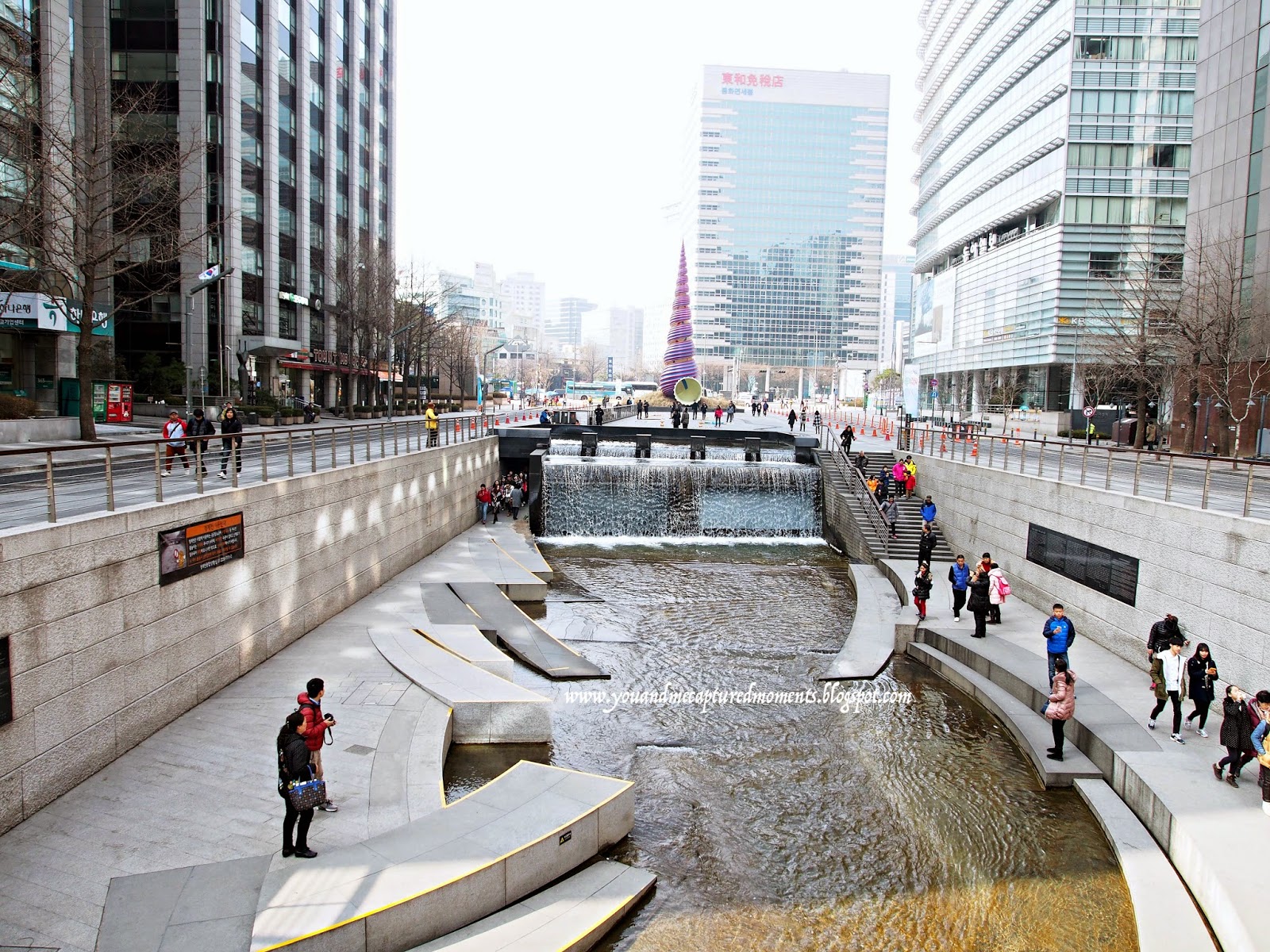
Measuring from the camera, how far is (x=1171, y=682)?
11.9 meters

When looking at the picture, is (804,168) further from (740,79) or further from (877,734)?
(877,734)

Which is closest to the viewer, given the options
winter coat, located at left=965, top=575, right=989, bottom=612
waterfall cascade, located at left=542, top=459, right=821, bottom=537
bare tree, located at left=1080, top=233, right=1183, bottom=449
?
winter coat, located at left=965, top=575, right=989, bottom=612

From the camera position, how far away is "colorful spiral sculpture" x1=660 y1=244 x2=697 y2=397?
68125 mm

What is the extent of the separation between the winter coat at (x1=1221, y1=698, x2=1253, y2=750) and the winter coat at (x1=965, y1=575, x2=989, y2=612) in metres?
6.83

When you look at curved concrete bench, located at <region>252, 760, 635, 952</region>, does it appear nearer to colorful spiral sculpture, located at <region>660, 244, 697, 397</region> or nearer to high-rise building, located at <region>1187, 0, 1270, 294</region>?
high-rise building, located at <region>1187, 0, 1270, 294</region>

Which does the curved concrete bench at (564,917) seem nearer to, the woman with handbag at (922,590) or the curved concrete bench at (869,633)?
the curved concrete bench at (869,633)

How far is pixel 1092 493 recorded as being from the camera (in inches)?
715

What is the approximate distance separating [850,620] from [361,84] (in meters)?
65.0

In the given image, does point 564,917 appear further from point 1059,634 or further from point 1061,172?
point 1061,172

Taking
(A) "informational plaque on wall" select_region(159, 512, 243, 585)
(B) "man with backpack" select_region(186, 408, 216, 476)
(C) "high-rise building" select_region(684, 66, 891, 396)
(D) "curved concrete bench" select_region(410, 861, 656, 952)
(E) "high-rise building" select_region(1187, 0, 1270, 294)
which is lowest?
(D) "curved concrete bench" select_region(410, 861, 656, 952)

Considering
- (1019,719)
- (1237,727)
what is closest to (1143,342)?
(1019,719)

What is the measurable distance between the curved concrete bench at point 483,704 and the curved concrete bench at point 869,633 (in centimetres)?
628

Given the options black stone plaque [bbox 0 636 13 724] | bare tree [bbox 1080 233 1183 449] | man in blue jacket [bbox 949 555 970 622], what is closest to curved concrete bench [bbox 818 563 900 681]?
man in blue jacket [bbox 949 555 970 622]

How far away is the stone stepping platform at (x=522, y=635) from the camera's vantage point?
640 inches
